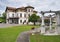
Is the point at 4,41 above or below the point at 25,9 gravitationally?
below

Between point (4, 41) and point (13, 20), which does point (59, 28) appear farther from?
point (13, 20)

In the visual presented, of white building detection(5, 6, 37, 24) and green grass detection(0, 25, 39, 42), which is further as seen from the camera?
white building detection(5, 6, 37, 24)

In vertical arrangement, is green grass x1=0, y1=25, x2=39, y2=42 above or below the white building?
below

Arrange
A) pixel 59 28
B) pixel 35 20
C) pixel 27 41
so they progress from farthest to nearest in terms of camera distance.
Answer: pixel 35 20 → pixel 59 28 → pixel 27 41

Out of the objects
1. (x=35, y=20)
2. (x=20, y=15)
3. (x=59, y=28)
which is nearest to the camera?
(x=59, y=28)

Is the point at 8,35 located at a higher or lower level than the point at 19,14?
lower

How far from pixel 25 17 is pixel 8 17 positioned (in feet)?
21.5

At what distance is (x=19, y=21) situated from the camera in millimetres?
68000

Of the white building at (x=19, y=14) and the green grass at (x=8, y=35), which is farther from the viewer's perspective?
the white building at (x=19, y=14)

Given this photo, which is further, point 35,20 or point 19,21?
point 19,21

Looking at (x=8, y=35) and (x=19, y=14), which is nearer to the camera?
(x=8, y=35)

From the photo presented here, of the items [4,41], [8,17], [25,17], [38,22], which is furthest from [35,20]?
[4,41]

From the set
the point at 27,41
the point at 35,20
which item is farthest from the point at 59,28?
the point at 35,20

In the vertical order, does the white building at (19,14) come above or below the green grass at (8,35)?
above
